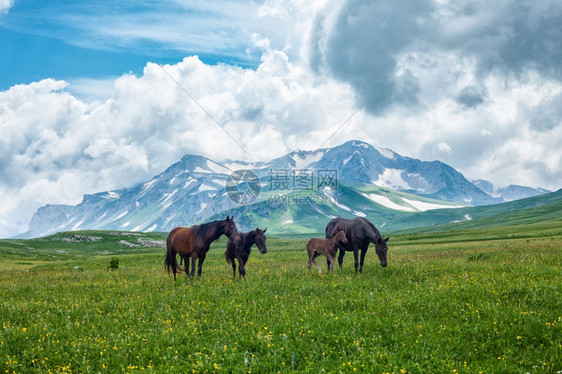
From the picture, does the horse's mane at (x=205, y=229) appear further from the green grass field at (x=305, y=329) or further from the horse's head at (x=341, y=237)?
the horse's head at (x=341, y=237)

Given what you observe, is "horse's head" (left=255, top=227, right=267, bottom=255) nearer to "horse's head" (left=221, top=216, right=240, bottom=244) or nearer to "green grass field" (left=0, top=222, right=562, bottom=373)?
"horse's head" (left=221, top=216, right=240, bottom=244)

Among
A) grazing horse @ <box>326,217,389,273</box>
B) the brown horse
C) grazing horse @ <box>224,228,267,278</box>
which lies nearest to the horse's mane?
the brown horse

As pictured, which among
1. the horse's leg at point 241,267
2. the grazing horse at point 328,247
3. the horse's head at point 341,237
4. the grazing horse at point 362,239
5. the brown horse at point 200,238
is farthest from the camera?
the grazing horse at point 328,247

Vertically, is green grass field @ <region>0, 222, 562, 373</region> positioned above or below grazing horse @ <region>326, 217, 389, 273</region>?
below

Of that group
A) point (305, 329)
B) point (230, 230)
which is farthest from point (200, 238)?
point (305, 329)

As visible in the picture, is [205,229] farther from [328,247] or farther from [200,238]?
[328,247]

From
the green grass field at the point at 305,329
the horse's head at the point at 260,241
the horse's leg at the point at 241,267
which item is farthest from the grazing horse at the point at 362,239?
the horse's leg at the point at 241,267

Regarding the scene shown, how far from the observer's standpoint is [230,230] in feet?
61.3

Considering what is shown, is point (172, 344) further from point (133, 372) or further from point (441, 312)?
point (441, 312)

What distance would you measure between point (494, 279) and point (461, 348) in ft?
20.5

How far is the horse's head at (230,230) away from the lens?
18141 mm

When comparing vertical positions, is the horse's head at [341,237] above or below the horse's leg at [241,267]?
above

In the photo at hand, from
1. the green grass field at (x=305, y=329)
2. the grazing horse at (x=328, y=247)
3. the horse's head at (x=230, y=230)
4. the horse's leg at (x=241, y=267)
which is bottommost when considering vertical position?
the green grass field at (x=305, y=329)

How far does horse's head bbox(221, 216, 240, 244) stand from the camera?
18141 mm
